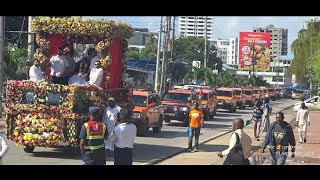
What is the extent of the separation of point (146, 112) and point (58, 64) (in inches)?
254

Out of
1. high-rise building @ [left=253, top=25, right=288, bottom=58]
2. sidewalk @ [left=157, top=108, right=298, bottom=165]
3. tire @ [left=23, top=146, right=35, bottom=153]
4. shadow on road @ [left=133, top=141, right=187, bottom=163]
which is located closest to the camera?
sidewalk @ [left=157, top=108, right=298, bottom=165]

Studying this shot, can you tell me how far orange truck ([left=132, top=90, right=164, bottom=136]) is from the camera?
73.3 feet

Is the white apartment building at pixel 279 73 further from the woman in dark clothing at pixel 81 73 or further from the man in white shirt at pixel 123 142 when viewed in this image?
the man in white shirt at pixel 123 142

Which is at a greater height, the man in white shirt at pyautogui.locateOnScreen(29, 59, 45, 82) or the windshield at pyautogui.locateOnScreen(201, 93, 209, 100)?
the man in white shirt at pyautogui.locateOnScreen(29, 59, 45, 82)

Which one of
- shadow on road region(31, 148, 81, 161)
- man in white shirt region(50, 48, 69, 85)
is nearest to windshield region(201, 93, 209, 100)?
shadow on road region(31, 148, 81, 161)

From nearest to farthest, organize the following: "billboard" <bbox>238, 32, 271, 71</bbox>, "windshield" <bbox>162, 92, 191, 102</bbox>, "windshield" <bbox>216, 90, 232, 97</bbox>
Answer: "windshield" <bbox>162, 92, 191, 102</bbox>
"windshield" <bbox>216, 90, 232, 97</bbox>
"billboard" <bbox>238, 32, 271, 71</bbox>

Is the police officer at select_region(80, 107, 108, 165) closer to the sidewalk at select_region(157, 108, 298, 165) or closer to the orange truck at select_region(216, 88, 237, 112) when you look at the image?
the sidewalk at select_region(157, 108, 298, 165)

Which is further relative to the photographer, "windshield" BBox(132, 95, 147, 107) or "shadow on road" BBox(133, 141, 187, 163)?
"windshield" BBox(132, 95, 147, 107)

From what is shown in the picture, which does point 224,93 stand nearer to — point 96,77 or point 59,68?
point 59,68

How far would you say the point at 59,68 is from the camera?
55.0ft

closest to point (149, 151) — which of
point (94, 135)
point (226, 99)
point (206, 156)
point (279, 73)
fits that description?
point (206, 156)

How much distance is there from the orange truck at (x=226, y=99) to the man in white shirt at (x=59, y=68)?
2765 centimetres

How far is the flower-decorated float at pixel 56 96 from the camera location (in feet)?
50.2
